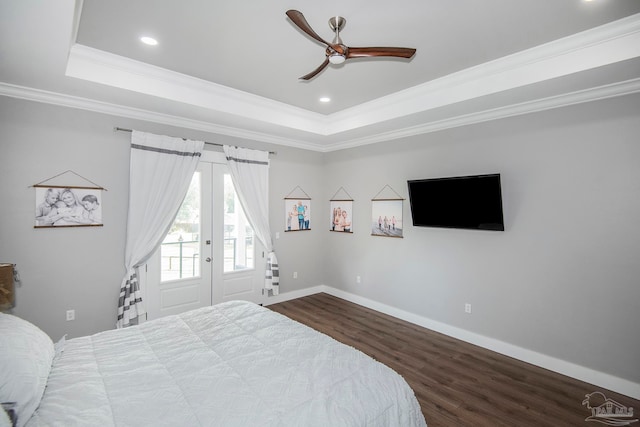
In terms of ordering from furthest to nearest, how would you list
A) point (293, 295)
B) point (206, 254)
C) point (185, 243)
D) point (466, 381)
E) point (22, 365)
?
point (293, 295) < point (206, 254) < point (185, 243) < point (466, 381) < point (22, 365)

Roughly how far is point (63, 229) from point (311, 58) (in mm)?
3202

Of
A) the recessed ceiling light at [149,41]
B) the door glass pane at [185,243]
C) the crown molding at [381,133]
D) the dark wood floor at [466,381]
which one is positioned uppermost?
the recessed ceiling light at [149,41]

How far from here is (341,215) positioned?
17.7 ft

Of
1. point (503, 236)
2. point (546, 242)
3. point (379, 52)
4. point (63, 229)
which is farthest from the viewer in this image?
point (503, 236)

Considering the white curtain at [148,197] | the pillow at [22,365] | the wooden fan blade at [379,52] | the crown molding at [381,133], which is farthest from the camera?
the white curtain at [148,197]

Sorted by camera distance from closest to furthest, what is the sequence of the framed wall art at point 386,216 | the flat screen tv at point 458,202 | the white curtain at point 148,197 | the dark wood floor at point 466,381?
the dark wood floor at point 466,381
the flat screen tv at point 458,202
the white curtain at point 148,197
the framed wall art at point 386,216

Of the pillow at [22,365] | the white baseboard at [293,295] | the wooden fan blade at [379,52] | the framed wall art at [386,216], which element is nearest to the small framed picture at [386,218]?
the framed wall art at [386,216]

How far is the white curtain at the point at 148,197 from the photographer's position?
3.57m

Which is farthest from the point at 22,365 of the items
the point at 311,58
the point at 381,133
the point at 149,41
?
the point at 381,133

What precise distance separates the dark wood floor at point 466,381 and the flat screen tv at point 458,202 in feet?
4.80

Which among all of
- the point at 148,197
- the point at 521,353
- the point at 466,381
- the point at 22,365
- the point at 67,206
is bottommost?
the point at 466,381

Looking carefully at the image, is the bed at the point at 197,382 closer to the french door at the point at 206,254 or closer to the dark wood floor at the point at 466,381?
the dark wood floor at the point at 466,381

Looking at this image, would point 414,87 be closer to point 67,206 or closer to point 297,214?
point 297,214

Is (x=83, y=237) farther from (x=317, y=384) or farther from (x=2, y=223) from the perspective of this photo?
(x=317, y=384)
